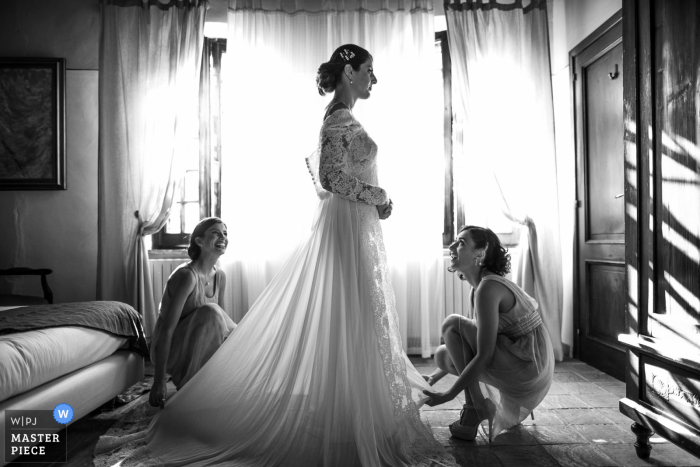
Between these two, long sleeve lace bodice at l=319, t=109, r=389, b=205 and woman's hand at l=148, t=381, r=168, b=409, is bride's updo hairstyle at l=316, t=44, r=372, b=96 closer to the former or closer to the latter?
long sleeve lace bodice at l=319, t=109, r=389, b=205

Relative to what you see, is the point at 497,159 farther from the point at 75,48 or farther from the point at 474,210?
the point at 75,48

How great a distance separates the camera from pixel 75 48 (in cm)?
423

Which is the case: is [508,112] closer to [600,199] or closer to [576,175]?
[576,175]

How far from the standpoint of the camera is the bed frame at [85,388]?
1889mm

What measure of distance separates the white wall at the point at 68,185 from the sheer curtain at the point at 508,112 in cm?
295

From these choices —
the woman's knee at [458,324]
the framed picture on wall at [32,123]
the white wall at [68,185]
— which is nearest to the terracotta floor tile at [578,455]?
the woman's knee at [458,324]

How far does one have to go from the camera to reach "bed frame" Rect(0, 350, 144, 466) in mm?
1889

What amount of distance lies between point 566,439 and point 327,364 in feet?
3.71

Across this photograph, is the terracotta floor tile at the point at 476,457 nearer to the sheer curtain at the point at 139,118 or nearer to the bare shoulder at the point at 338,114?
the bare shoulder at the point at 338,114

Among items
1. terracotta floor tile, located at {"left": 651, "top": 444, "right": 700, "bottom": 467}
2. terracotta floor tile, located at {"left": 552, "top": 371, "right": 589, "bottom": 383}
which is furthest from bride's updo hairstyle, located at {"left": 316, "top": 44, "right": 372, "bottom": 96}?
terracotta floor tile, located at {"left": 552, "top": 371, "right": 589, "bottom": 383}

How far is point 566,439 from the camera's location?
2248 millimetres

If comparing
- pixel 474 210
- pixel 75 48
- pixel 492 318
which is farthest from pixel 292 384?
pixel 75 48

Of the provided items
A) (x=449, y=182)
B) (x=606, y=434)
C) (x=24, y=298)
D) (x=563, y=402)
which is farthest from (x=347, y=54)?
(x=24, y=298)

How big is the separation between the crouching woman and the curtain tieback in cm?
136
